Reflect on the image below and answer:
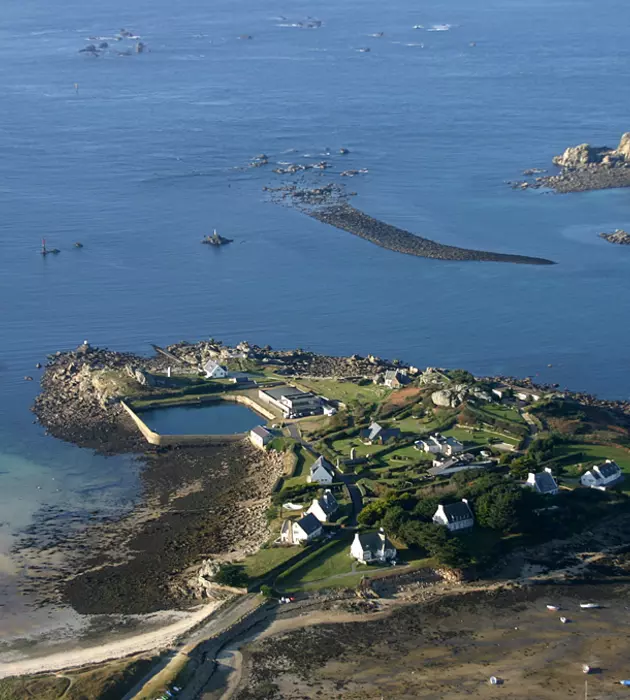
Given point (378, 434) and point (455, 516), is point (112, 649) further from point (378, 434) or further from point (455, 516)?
point (378, 434)

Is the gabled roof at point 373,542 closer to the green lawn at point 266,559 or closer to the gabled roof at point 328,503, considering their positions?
the green lawn at point 266,559

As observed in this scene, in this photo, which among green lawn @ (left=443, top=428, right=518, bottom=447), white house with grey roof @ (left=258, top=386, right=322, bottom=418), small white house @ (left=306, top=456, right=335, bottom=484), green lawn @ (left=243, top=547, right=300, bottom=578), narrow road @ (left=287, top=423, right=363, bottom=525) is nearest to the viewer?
green lawn @ (left=243, top=547, right=300, bottom=578)

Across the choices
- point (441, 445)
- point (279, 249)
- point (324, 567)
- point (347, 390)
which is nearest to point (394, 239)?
point (279, 249)

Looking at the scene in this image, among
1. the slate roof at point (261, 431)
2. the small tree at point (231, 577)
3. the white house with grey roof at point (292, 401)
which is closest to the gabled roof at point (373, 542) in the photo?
the small tree at point (231, 577)

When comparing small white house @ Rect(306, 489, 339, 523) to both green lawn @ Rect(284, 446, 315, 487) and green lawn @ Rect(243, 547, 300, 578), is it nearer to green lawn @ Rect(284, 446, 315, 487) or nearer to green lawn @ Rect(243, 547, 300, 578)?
green lawn @ Rect(243, 547, 300, 578)

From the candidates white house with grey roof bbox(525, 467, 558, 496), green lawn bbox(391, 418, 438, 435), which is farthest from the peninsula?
green lawn bbox(391, 418, 438, 435)

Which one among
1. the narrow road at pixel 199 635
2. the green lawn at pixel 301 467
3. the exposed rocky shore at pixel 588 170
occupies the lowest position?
the narrow road at pixel 199 635
